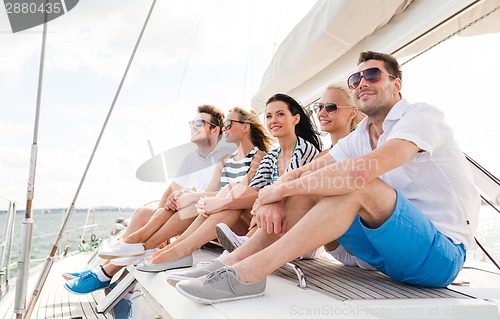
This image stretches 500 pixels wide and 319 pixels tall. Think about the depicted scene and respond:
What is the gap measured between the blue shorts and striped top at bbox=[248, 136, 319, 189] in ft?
2.84

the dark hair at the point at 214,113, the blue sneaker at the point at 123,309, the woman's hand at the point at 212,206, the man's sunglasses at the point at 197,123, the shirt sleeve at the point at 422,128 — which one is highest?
the dark hair at the point at 214,113

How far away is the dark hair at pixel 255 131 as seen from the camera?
341 cm

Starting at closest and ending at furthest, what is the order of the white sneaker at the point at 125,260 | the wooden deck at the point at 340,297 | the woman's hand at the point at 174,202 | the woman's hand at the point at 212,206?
the wooden deck at the point at 340,297 < the woman's hand at the point at 212,206 < the white sneaker at the point at 125,260 < the woman's hand at the point at 174,202

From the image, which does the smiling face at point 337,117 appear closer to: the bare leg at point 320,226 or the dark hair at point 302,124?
the dark hair at point 302,124

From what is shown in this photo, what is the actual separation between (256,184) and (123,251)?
0.92m

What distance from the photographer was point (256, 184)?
2736 mm

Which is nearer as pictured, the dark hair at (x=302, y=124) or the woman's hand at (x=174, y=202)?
the woman's hand at (x=174, y=202)

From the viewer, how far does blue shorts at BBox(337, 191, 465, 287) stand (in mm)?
1578

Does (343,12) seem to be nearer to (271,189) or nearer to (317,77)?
(317,77)

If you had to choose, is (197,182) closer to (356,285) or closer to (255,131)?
(255,131)

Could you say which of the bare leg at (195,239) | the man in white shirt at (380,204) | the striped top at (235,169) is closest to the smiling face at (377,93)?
the man in white shirt at (380,204)

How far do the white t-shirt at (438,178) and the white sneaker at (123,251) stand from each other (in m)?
1.64

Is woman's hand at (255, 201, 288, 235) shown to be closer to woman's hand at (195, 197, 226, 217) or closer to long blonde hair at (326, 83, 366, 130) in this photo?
woman's hand at (195, 197, 226, 217)

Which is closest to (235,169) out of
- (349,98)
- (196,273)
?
(349,98)
